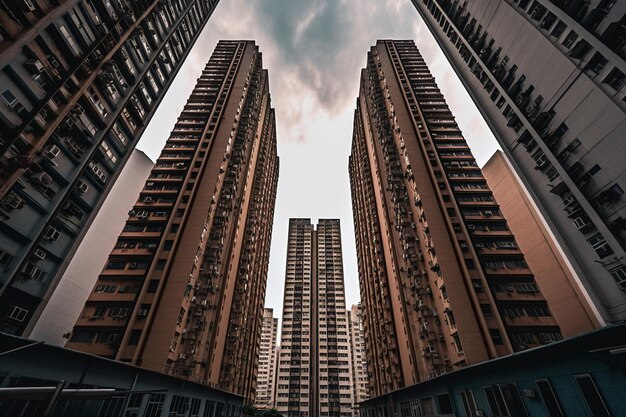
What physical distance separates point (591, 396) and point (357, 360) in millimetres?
115172

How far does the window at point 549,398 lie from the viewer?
13328mm

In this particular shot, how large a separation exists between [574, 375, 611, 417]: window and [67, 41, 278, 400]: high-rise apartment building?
105 feet

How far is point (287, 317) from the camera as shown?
319 feet

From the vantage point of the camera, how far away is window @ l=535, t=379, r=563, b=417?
1333 centimetres

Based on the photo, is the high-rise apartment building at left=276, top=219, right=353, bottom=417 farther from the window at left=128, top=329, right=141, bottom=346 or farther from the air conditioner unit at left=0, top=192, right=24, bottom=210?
the air conditioner unit at left=0, top=192, right=24, bottom=210

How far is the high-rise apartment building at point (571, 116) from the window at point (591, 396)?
7.38 m

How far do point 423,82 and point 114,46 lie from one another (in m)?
53.3

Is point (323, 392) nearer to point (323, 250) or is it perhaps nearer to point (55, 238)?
point (323, 250)

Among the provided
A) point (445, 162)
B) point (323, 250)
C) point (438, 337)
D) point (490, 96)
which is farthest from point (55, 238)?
point (323, 250)

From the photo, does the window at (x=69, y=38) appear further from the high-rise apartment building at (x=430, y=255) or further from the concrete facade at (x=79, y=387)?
the high-rise apartment building at (x=430, y=255)

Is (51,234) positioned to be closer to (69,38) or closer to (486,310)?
(69,38)

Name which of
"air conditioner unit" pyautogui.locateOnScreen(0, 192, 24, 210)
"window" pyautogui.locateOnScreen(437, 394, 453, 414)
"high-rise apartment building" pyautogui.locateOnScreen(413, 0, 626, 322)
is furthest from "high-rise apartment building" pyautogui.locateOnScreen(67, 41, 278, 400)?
"high-rise apartment building" pyautogui.locateOnScreen(413, 0, 626, 322)

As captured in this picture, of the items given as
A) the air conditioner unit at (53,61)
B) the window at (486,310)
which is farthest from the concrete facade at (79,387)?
the window at (486,310)

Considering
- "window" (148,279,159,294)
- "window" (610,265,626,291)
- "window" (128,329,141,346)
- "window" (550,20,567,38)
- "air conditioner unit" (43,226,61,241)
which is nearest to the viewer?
"window" (610,265,626,291)
